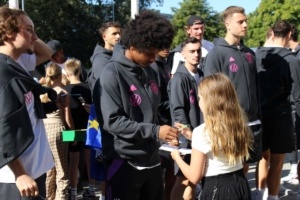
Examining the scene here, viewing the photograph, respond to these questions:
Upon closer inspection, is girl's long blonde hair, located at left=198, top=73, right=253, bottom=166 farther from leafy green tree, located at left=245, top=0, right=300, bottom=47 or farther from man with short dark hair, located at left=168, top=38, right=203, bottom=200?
leafy green tree, located at left=245, top=0, right=300, bottom=47

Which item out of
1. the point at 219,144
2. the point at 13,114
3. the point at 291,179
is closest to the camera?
the point at 13,114

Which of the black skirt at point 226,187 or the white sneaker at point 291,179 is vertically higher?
the black skirt at point 226,187

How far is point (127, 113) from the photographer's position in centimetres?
369

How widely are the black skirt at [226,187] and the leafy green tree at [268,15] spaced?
4654 centimetres

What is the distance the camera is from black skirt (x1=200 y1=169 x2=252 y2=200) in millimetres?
3801

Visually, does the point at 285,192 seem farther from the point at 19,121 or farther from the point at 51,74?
the point at 19,121

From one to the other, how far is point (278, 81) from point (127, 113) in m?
3.14

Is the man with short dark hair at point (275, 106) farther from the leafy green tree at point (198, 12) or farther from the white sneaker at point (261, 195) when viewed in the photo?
the leafy green tree at point (198, 12)

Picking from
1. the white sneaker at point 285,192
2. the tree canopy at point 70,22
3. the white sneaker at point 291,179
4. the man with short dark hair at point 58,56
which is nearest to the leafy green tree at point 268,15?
the tree canopy at point 70,22

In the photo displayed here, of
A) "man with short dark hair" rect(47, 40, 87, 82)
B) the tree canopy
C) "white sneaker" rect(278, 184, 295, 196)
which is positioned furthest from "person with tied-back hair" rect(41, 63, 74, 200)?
the tree canopy

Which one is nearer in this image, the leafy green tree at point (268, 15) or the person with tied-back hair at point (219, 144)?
the person with tied-back hair at point (219, 144)

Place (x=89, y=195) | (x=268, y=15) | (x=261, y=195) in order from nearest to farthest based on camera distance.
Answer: (x=261, y=195) < (x=89, y=195) < (x=268, y=15)

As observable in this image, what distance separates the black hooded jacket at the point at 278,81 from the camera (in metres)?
6.35

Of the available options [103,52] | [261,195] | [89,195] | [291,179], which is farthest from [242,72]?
[291,179]
